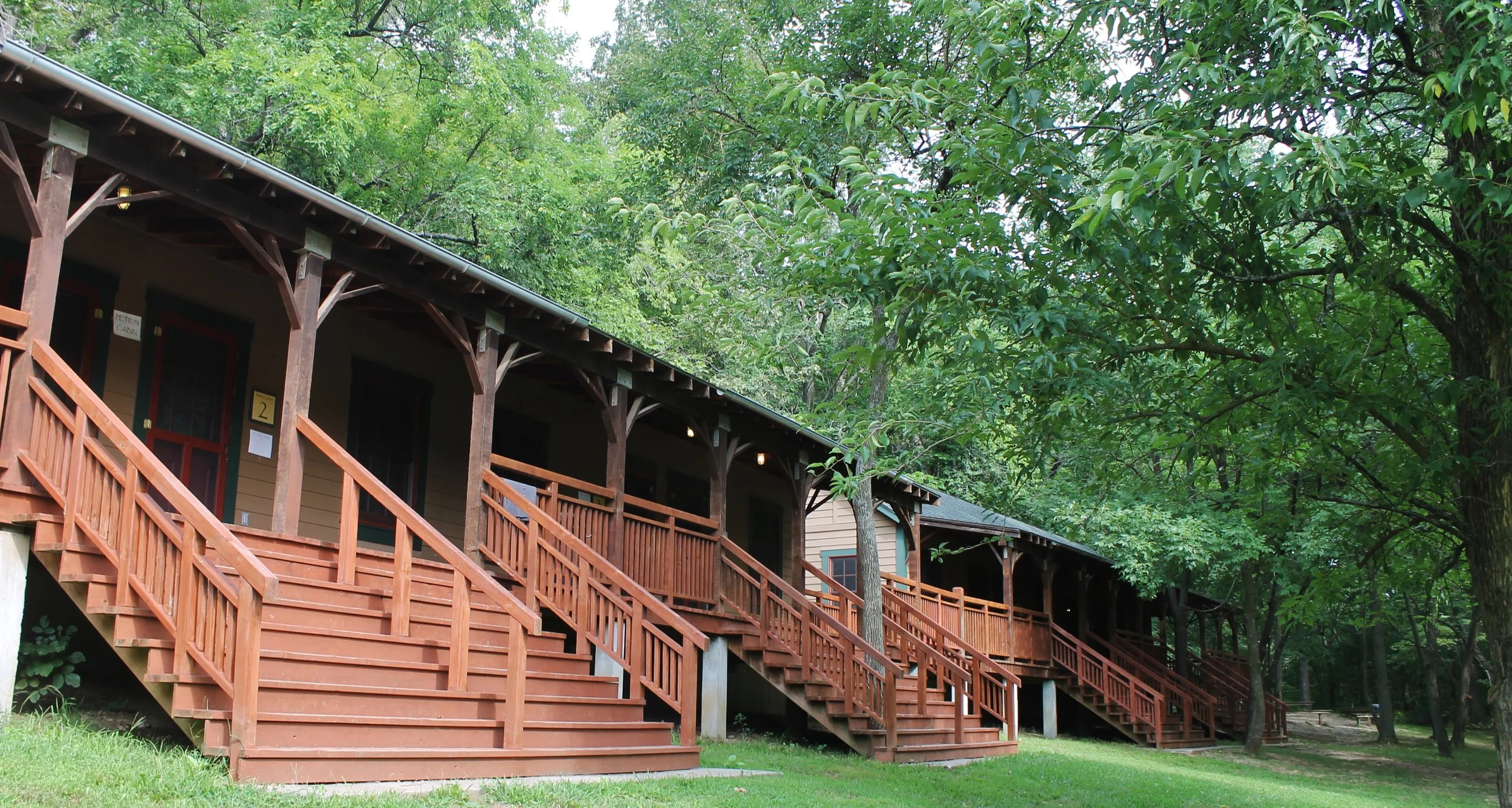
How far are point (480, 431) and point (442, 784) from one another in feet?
15.0

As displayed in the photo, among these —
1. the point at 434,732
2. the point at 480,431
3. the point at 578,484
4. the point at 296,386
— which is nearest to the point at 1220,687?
the point at 578,484

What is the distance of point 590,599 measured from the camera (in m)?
10.7

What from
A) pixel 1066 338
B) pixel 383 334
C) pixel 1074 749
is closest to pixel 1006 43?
pixel 1066 338

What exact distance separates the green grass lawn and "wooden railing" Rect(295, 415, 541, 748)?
89 cm

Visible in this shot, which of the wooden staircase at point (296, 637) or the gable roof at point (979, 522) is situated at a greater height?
the gable roof at point (979, 522)

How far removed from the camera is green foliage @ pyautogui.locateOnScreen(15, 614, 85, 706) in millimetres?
7289

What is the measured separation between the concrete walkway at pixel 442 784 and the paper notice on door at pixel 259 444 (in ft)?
16.6

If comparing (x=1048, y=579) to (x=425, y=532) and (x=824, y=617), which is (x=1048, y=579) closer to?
(x=824, y=617)

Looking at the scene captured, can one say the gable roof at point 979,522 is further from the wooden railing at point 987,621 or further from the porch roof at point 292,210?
the porch roof at point 292,210

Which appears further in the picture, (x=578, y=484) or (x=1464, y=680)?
(x=1464, y=680)

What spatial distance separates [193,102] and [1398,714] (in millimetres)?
55493

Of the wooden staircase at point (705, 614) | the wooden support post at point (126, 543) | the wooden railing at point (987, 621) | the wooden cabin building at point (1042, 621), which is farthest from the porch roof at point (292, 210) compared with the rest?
the wooden railing at point (987, 621)

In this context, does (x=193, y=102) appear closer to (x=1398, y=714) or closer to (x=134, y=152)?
(x=134, y=152)

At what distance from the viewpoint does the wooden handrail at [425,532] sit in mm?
8141
